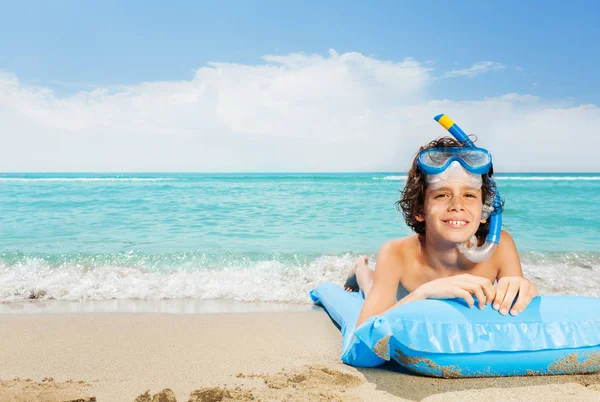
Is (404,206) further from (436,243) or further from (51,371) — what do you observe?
(51,371)

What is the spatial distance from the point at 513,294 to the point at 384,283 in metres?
0.81

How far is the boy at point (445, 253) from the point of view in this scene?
9.65 ft

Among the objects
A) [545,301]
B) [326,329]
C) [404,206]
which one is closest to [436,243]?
[404,206]

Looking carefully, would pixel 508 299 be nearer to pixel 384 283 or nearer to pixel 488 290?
pixel 488 290

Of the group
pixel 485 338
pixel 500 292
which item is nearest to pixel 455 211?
pixel 500 292

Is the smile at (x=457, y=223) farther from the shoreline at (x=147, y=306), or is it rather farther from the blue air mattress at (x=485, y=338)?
the shoreline at (x=147, y=306)

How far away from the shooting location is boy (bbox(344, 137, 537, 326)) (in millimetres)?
2941

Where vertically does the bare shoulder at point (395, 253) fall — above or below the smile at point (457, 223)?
below

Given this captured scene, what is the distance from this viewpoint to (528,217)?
1373 centimetres

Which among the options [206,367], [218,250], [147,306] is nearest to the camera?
[206,367]

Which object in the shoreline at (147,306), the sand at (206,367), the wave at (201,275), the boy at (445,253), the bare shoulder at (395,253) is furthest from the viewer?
the wave at (201,275)

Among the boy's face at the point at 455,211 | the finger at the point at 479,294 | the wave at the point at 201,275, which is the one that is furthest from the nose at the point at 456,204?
the wave at the point at 201,275

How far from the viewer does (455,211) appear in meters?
3.24

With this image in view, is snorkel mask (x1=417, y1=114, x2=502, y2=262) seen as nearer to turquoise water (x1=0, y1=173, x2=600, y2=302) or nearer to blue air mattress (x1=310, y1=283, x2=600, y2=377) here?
blue air mattress (x1=310, y1=283, x2=600, y2=377)
